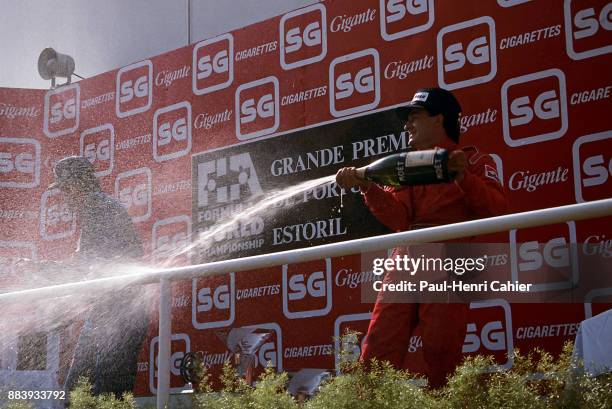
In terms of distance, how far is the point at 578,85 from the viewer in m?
4.95

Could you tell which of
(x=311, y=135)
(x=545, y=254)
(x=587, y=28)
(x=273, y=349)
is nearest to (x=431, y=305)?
(x=545, y=254)

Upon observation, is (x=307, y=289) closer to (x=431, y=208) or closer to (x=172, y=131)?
(x=172, y=131)

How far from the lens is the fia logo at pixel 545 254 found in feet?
15.2

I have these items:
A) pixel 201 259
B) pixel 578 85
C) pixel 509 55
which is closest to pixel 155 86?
pixel 201 259

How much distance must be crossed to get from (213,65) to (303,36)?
95 cm

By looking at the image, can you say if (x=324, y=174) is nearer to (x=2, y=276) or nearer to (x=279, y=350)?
(x=279, y=350)

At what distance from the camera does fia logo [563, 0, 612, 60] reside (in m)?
4.88

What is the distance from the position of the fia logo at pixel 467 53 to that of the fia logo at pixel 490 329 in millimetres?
1373

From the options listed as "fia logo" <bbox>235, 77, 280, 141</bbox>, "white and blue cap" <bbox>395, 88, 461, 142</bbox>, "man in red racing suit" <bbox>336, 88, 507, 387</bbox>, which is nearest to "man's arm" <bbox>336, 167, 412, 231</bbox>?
"man in red racing suit" <bbox>336, 88, 507, 387</bbox>

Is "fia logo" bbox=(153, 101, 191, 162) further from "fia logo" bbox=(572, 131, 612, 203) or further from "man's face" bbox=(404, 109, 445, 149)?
"man's face" bbox=(404, 109, 445, 149)

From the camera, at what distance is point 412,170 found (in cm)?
321

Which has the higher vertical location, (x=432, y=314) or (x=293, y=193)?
(x=293, y=193)

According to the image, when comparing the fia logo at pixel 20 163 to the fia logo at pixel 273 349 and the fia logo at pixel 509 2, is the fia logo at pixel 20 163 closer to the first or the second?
the fia logo at pixel 273 349

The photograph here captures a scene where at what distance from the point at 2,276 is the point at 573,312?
209 inches
